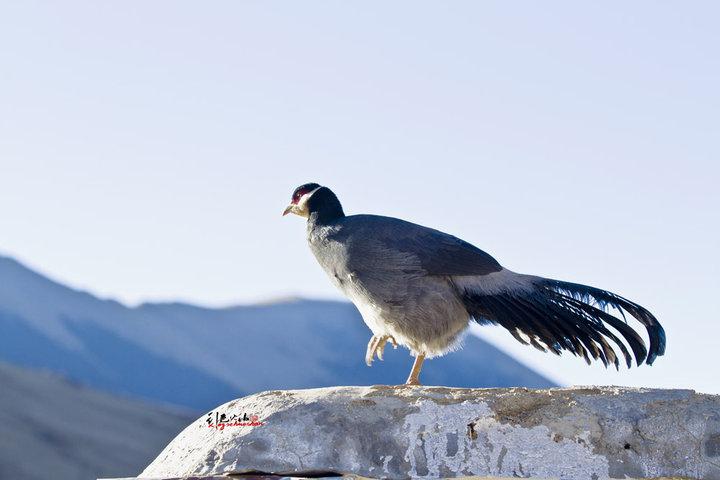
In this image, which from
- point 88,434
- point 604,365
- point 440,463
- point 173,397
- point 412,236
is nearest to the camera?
point 440,463

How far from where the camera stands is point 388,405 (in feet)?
22.4

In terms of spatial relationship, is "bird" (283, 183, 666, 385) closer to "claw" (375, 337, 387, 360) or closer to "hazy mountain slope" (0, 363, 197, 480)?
"claw" (375, 337, 387, 360)

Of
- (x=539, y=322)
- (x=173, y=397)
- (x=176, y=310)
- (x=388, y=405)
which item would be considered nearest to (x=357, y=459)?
(x=388, y=405)

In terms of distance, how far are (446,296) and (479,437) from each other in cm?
232

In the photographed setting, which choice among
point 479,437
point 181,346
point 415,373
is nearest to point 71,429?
point 181,346

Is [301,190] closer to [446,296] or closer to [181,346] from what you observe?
[446,296]

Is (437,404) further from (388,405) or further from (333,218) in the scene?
(333,218)

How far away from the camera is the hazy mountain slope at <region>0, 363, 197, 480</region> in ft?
103

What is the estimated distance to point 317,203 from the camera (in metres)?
9.41

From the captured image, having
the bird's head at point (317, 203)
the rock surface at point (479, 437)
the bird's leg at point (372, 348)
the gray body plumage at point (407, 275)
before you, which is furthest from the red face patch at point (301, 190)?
the rock surface at point (479, 437)

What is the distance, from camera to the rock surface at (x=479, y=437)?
258 inches

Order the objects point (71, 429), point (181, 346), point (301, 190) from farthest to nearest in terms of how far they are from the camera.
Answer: point (181, 346) → point (71, 429) → point (301, 190)

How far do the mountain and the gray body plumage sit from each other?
3379 centimetres

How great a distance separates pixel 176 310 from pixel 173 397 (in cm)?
546
